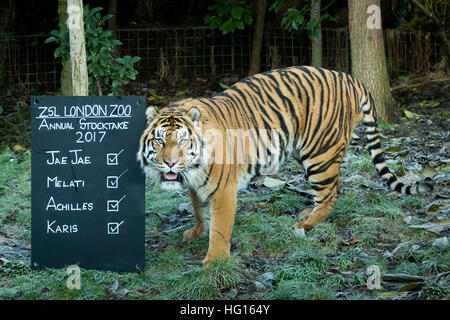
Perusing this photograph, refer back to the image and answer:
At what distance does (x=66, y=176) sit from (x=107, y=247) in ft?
2.05

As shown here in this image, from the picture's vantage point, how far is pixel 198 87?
12055 millimetres

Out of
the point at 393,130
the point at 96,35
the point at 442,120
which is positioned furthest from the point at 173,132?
the point at 442,120

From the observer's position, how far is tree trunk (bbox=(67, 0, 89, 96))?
20.1 feet

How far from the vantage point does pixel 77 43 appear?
6176mm

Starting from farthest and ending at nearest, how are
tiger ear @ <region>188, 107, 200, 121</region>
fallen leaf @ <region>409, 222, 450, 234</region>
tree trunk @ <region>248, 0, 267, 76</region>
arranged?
tree trunk @ <region>248, 0, 267, 76</region> → fallen leaf @ <region>409, 222, 450, 234</region> → tiger ear @ <region>188, 107, 200, 121</region>

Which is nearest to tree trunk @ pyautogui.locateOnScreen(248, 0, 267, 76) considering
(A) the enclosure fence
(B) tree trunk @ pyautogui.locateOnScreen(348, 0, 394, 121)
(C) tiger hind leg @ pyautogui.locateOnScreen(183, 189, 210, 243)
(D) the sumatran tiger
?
(A) the enclosure fence

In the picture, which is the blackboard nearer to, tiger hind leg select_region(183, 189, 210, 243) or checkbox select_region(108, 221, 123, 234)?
checkbox select_region(108, 221, 123, 234)

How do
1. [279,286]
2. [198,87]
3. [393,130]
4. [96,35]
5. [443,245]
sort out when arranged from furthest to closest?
[198,87], [393,130], [96,35], [443,245], [279,286]

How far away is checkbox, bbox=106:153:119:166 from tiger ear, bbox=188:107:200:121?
0.65 meters

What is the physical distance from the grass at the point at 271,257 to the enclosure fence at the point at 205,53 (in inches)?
254

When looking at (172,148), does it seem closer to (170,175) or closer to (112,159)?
(170,175)

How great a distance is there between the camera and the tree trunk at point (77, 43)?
6.12m

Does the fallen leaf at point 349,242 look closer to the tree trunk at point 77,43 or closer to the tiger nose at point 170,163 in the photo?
the tiger nose at point 170,163

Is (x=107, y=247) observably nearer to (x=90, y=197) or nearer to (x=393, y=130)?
(x=90, y=197)
